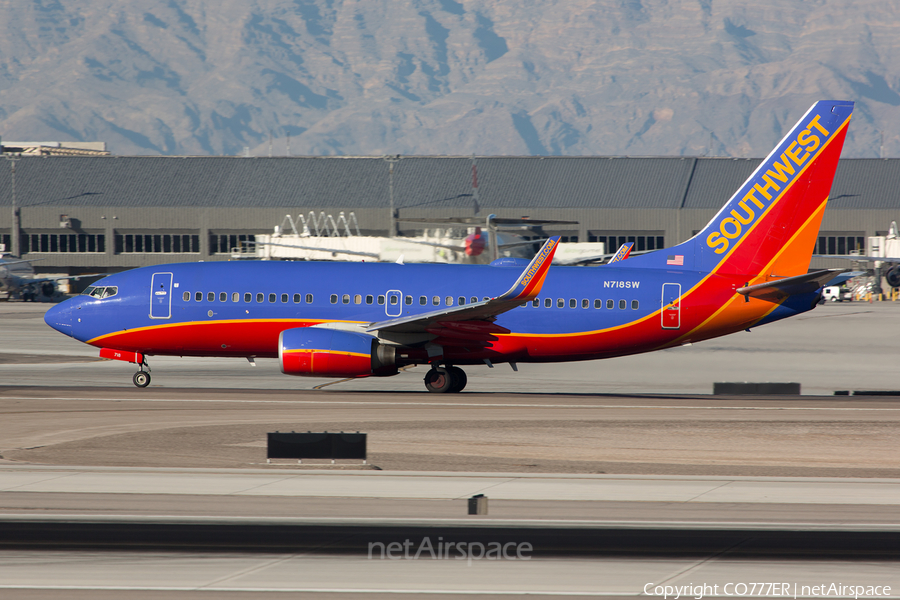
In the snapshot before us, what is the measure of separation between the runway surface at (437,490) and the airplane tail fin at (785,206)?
4906 mm

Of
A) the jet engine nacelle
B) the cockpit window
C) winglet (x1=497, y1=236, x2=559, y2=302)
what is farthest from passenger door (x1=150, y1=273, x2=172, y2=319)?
winglet (x1=497, y1=236, x2=559, y2=302)

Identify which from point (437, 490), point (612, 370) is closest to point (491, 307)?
point (437, 490)

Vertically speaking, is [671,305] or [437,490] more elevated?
[671,305]

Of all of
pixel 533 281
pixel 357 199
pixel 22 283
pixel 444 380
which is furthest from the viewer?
pixel 357 199

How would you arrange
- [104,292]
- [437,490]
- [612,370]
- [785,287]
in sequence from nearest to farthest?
[437,490], [785,287], [104,292], [612,370]

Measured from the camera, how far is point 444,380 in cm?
3478

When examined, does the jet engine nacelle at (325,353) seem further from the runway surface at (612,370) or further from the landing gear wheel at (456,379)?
the runway surface at (612,370)

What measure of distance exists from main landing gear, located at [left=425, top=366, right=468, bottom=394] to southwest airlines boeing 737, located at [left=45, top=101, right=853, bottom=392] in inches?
2.0

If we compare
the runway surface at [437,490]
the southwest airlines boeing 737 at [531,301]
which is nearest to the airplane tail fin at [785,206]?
the southwest airlines boeing 737 at [531,301]

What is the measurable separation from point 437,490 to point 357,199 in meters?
105

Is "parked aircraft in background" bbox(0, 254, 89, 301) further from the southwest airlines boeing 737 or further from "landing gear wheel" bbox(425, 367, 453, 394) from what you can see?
"landing gear wheel" bbox(425, 367, 453, 394)

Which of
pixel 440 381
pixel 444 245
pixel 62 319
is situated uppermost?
pixel 444 245

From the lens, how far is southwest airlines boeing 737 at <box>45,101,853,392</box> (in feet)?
111

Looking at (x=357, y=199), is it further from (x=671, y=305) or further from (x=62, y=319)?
(x=671, y=305)
